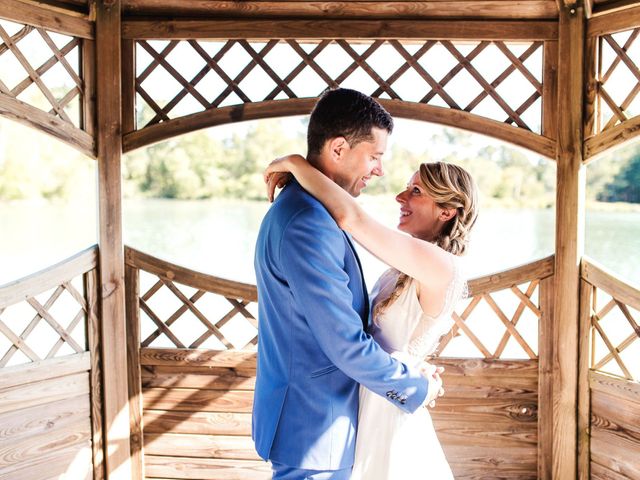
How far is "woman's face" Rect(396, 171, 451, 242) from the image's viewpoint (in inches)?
76.2

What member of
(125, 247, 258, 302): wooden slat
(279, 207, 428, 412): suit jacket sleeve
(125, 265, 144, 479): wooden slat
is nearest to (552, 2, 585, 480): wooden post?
(125, 247, 258, 302): wooden slat

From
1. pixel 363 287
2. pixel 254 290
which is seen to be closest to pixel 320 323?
pixel 363 287

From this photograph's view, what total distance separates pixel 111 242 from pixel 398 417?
1869 millimetres

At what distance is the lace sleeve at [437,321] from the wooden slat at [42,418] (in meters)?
1.90

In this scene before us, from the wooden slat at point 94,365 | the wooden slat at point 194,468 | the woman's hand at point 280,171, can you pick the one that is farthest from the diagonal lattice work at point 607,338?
the wooden slat at point 94,365

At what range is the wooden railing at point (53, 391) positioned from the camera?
2.82m

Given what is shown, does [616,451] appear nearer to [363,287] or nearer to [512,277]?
[512,277]

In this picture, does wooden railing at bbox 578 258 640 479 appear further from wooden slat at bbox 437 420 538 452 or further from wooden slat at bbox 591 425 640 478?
wooden slat at bbox 437 420 538 452

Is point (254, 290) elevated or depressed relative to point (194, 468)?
elevated

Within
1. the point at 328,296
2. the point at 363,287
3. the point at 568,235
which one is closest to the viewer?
the point at 328,296

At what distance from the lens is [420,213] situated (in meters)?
1.96

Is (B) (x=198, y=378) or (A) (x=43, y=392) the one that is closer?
(A) (x=43, y=392)

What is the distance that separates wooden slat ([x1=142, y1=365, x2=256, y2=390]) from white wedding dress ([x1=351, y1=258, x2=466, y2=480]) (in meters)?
1.54

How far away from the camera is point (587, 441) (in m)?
3.10
